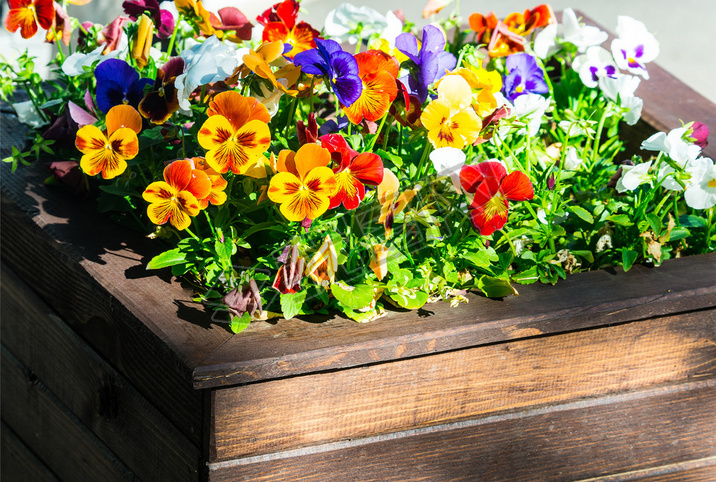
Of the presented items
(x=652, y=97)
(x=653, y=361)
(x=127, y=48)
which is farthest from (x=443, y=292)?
(x=652, y=97)

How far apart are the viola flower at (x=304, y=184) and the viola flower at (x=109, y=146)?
0.18 m

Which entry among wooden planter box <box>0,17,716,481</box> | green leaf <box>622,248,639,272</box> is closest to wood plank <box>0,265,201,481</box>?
wooden planter box <box>0,17,716,481</box>

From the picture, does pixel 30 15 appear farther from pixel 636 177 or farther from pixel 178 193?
pixel 636 177

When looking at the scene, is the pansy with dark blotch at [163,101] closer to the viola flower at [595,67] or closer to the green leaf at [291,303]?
the green leaf at [291,303]

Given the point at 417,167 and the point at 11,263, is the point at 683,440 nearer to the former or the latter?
the point at 417,167

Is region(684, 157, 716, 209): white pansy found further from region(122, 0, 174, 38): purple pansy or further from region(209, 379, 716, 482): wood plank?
region(122, 0, 174, 38): purple pansy

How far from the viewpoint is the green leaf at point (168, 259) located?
97 cm

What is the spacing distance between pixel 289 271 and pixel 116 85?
1.18ft

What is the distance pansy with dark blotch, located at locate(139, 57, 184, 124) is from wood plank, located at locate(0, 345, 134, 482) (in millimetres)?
520

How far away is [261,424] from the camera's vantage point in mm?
938

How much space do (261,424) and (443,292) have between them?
0.29m

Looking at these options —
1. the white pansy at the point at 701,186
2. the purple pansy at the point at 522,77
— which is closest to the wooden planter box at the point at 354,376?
the white pansy at the point at 701,186

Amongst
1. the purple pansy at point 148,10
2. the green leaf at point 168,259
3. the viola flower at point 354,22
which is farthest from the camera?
the viola flower at point 354,22

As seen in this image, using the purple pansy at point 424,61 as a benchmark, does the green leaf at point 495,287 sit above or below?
below
